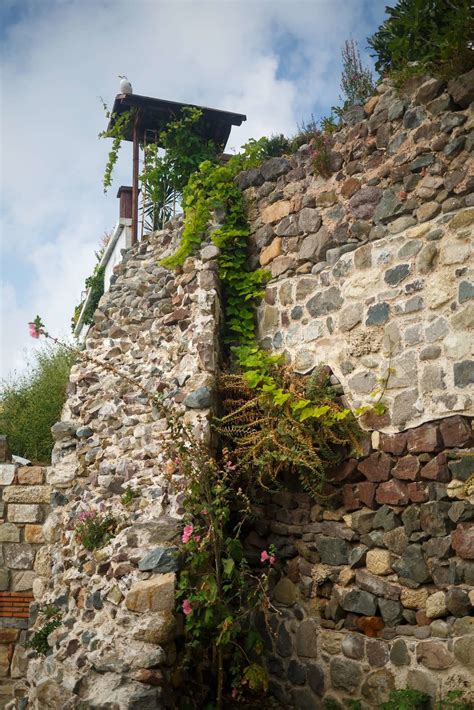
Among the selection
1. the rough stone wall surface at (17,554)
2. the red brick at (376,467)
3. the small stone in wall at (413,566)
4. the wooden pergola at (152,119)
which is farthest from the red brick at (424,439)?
the wooden pergola at (152,119)

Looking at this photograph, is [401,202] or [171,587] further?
[401,202]

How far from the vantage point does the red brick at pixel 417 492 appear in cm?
457

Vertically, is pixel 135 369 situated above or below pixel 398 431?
above

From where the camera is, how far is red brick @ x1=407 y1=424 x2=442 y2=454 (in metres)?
4.58

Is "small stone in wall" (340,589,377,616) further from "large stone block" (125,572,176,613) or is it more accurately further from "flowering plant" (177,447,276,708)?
"large stone block" (125,572,176,613)

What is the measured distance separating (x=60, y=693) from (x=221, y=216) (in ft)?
13.5

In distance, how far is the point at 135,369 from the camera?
6219 millimetres

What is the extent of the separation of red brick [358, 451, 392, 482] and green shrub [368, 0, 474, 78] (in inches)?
113

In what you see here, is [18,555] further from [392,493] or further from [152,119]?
[152,119]

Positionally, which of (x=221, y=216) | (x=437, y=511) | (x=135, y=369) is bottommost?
(x=437, y=511)

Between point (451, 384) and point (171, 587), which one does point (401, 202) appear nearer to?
point (451, 384)

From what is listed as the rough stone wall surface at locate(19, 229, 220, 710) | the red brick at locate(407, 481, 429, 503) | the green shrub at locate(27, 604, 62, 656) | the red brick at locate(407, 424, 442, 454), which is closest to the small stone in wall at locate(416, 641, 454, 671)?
the red brick at locate(407, 481, 429, 503)

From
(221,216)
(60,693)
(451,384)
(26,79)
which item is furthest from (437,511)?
(26,79)

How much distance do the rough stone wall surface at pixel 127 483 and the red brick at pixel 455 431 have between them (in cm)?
179
